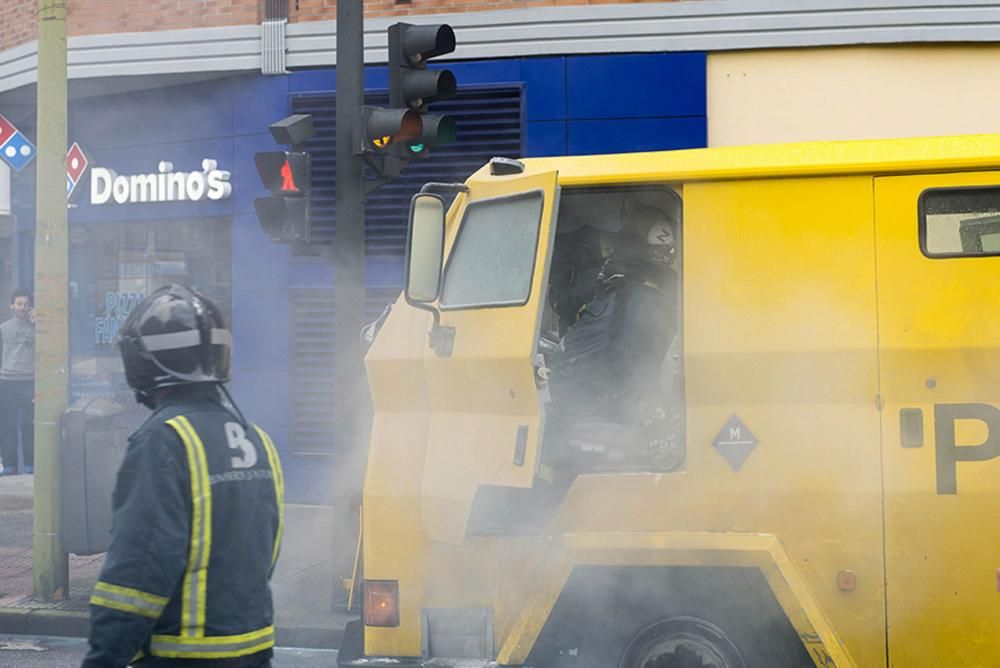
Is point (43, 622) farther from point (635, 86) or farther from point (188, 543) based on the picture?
point (635, 86)

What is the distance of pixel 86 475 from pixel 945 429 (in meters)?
5.55

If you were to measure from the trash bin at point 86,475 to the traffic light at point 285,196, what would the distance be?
1.62m

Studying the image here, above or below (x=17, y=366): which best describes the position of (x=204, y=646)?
below

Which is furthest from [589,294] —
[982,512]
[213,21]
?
[213,21]

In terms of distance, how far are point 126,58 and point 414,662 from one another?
977cm

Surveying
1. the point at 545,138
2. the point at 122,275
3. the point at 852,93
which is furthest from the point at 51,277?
the point at 852,93

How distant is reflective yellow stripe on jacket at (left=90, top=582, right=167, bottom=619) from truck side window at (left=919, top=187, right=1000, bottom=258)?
2.89 meters

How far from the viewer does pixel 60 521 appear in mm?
8055

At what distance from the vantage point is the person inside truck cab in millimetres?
4727

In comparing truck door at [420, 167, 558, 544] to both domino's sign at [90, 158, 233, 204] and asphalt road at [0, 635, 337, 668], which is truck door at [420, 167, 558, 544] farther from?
domino's sign at [90, 158, 233, 204]

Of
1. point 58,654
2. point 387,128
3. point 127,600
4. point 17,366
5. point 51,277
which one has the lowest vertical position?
point 58,654

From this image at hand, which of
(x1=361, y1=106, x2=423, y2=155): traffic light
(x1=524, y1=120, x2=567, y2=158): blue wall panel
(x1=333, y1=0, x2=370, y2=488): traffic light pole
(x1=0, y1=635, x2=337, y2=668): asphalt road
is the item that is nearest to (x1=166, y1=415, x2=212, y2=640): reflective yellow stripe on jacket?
(x1=0, y1=635, x2=337, y2=668): asphalt road

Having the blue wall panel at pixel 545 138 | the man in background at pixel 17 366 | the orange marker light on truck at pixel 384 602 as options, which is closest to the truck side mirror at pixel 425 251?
the orange marker light on truck at pixel 384 602

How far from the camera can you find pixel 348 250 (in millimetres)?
→ 7645
